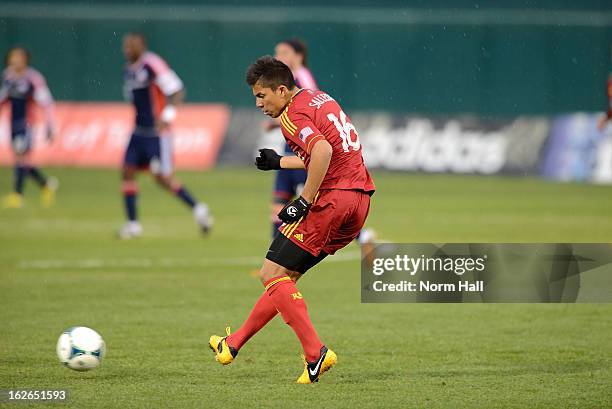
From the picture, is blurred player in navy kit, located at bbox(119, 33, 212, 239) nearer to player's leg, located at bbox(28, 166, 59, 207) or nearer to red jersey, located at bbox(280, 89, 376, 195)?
player's leg, located at bbox(28, 166, 59, 207)

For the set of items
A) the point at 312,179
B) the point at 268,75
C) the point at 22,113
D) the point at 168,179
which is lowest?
the point at 168,179

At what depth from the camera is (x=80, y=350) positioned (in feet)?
25.2

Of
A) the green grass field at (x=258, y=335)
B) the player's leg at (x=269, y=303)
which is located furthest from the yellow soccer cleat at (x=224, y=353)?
the green grass field at (x=258, y=335)

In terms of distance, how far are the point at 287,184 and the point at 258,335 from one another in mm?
3362

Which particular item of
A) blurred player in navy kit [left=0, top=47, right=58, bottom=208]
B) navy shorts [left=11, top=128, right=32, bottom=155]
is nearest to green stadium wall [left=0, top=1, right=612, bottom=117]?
blurred player in navy kit [left=0, top=47, right=58, bottom=208]

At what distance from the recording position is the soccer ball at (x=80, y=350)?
769 centimetres

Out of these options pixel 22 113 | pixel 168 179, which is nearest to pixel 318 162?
pixel 168 179

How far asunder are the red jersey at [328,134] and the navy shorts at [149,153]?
29.5 feet

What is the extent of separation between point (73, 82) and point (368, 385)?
29.4 metres

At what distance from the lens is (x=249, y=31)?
116ft

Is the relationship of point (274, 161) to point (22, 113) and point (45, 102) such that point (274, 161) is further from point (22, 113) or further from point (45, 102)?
point (22, 113)

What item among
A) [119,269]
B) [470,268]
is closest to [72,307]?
[119,269]

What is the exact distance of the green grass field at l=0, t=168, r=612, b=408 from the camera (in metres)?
7.47

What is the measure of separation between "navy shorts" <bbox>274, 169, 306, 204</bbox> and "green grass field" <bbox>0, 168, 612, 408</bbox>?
969 mm
